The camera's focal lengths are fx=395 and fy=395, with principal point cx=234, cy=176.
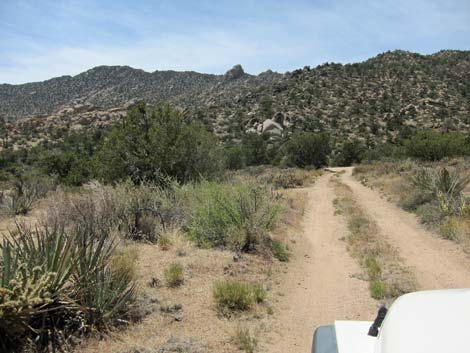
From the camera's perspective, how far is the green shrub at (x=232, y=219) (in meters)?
8.63

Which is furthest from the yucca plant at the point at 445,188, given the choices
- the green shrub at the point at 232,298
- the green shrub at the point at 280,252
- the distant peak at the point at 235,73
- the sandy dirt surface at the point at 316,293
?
the distant peak at the point at 235,73

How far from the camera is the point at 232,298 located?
19.0 ft

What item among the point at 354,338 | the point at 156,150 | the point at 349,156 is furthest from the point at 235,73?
the point at 354,338

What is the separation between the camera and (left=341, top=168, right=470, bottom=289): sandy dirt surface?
7500mm

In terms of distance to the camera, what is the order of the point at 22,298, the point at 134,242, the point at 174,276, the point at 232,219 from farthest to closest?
the point at 232,219, the point at 134,242, the point at 174,276, the point at 22,298

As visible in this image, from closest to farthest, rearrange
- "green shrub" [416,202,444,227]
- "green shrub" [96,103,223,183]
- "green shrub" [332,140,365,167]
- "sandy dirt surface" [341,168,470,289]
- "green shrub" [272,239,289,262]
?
"sandy dirt surface" [341,168,470,289], "green shrub" [272,239,289,262], "green shrub" [416,202,444,227], "green shrub" [96,103,223,183], "green shrub" [332,140,365,167]

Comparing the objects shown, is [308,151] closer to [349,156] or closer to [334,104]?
[349,156]

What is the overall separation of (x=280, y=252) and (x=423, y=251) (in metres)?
3.54

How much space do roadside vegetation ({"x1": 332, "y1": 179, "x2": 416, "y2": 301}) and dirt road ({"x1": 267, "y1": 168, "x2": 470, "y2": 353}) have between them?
0.19m

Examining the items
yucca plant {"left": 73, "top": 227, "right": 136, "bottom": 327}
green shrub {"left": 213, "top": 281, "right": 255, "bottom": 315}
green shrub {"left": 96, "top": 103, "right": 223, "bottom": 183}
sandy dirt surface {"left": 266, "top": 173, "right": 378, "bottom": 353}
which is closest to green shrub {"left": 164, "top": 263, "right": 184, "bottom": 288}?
green shrub {"left": 213, "top": 281, "right": 255, "bottom": 315}

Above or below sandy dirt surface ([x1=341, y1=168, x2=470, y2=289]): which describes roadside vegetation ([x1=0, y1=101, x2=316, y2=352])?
above

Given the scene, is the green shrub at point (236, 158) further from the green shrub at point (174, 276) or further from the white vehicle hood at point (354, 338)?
the white vehicle hood at point (354, 338)

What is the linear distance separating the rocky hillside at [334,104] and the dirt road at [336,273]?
36.2 meters

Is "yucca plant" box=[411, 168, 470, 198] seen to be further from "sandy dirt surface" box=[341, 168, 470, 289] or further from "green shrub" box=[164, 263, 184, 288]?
"green shrub" box=[164, 263, 184, 288]
